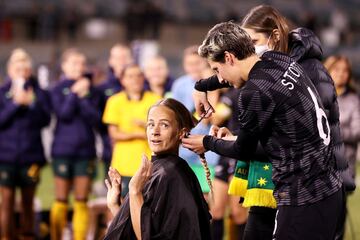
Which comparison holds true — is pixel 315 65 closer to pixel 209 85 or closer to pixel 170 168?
pixel 209 85

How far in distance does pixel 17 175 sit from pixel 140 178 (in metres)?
4.27

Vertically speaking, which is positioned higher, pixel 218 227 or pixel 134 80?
pixel 134 80

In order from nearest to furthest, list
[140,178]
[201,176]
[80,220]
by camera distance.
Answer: [140,178] → [201,176] → [80,220]

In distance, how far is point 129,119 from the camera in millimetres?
7754

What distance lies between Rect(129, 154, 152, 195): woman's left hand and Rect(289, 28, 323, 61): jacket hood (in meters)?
1.00

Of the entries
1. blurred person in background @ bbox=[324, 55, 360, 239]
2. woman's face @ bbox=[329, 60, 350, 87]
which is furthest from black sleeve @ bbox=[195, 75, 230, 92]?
blurred person in background @ bbox=[324, 55, 360, 239]

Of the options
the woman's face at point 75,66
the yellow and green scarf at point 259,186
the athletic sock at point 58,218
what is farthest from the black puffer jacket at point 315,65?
the woman's face at point 75,66

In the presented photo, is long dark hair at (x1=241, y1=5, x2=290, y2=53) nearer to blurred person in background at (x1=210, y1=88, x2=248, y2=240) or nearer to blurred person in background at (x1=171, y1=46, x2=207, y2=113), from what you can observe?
blurred person in background at (x1=210, y1=88, x2=248, y2=240)

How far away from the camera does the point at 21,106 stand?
8031mm

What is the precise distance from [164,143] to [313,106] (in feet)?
2.30

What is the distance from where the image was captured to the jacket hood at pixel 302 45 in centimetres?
448

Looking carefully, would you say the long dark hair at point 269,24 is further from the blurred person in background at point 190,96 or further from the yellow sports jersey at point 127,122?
the yellow sports jersey at point 127,122

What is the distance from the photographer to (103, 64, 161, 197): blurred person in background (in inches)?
299

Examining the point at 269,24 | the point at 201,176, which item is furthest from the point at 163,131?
the point at 201,176
